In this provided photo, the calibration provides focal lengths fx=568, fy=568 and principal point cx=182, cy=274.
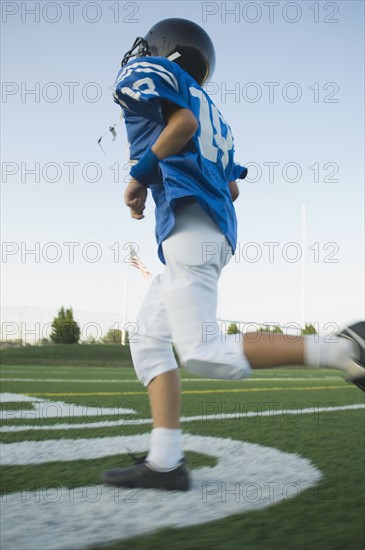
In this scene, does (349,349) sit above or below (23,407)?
above

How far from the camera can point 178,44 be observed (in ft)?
6.46

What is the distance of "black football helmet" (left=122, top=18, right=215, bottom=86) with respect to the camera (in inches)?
77.7

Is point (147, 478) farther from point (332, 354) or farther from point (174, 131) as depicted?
point (174, 131)

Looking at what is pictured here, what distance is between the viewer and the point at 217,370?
5.12 feet

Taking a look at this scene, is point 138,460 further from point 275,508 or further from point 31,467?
point 275,508

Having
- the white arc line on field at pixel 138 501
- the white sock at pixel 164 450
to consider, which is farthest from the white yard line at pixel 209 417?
the white sock at pixel 164 450

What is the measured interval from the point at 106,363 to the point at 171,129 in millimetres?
17160

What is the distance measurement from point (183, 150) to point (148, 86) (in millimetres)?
220

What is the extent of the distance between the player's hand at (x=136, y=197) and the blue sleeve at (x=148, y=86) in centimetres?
22

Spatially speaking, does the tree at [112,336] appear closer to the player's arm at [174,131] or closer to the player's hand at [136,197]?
the player's hand at [136,197]

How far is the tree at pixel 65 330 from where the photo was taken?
29016mm

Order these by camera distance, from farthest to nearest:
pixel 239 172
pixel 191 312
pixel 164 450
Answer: pixel 239 172 → pixel 164 450 → pixel 191 312

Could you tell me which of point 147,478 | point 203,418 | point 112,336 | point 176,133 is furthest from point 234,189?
point 112,336

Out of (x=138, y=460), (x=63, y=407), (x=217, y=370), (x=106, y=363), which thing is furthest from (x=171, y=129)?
(x=106, y=363)
